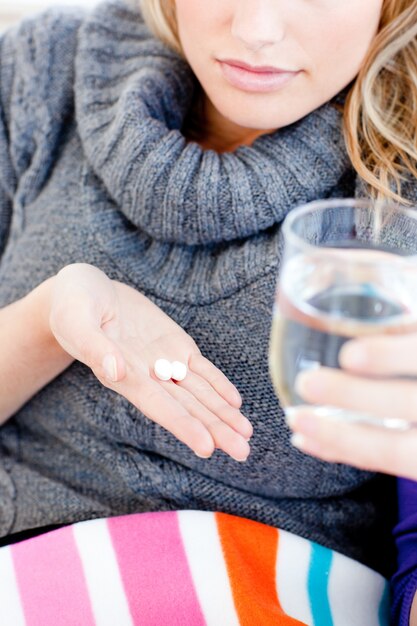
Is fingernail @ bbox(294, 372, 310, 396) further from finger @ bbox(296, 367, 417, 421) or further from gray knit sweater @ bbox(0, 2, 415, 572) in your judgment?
gray knit sweater @ bbox(0, 2, 415, 572)

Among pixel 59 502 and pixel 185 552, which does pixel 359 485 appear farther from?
pixel 59 502

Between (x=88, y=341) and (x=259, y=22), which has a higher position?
(x=259, y=22)

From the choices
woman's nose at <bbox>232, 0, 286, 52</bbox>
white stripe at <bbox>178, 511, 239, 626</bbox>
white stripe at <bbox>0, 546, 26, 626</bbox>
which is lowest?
white stripe at <bbox>0, 546, 26, 626</bbox>

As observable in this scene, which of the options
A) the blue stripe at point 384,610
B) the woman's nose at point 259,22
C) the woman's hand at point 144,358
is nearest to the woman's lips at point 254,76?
the woman's nose at point 259,22

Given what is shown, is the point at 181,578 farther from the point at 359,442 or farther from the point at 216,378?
the point at 359,442

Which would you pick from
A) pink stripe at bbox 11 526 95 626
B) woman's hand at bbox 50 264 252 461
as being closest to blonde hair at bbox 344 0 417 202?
woman's hand at bbox 50 264 252 461

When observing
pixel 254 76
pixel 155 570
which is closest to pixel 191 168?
pixel 254 76
